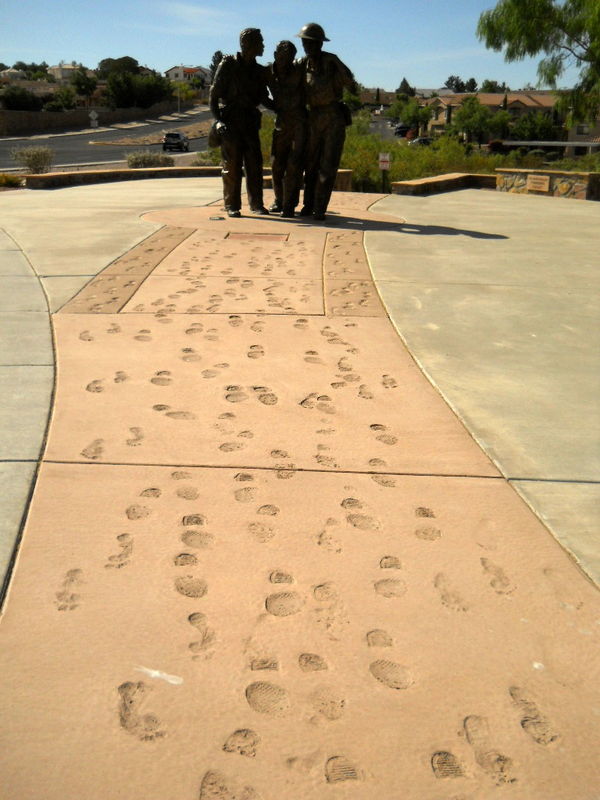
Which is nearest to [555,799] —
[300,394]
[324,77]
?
[300,394]

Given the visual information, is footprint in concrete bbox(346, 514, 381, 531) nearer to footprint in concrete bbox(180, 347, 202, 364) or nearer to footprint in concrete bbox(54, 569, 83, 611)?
footprint in concrete bbox(54, 569, 83, 611)

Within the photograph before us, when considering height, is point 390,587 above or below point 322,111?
below

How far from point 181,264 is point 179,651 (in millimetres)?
6192

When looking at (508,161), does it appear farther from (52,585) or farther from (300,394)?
(52,585)

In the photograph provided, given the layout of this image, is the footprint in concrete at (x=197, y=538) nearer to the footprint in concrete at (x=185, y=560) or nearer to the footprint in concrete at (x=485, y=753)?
the footprint in concrete at (x=185, y=560)

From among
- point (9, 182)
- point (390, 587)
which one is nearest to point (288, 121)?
point (390, 587)

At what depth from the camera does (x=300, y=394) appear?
471cm

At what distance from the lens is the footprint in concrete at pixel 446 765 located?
207cm

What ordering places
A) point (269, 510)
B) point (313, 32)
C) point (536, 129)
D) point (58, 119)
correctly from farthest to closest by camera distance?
point (536, 129)
point (58, 119)
point (313, 32)
point (269, 510)

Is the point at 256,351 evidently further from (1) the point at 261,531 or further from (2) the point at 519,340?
(1) the point at 261,531

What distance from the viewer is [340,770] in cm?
207

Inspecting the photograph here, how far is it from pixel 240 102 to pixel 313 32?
4.40ft

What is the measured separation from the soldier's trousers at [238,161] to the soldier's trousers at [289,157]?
0.25 m

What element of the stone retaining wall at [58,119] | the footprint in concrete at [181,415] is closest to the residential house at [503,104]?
the stone retaining wall at [58,119]
